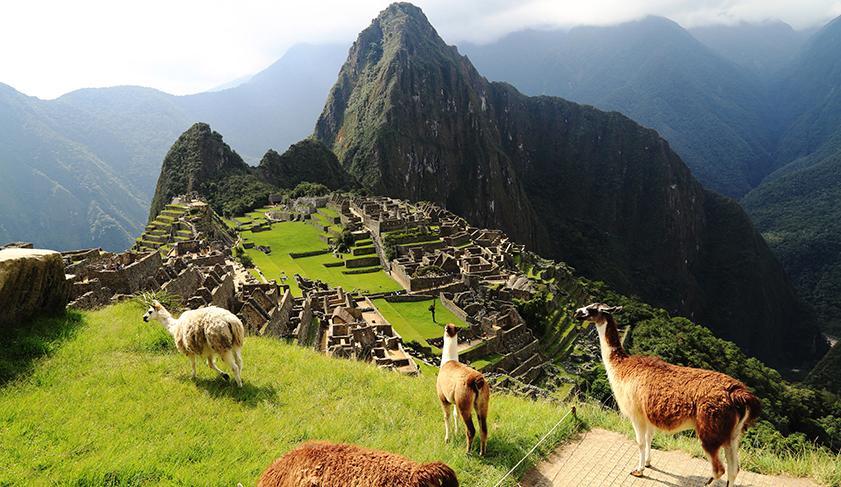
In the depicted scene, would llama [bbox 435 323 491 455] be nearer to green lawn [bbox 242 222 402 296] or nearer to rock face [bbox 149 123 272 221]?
green lawn [bbox 242 222 402 296]

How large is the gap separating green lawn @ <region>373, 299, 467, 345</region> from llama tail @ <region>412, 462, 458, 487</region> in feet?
79.9

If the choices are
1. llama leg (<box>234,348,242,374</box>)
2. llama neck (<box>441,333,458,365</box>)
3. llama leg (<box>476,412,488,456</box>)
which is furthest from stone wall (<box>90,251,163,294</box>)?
llama leg (<box>476,412,488,456</box>)

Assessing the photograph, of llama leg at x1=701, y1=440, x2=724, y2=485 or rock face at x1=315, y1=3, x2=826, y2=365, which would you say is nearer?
llama leg at x1=701, y1=440, x2=724, y2=485

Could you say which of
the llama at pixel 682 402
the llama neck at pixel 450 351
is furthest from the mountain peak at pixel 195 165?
the llama at pixel 682 402

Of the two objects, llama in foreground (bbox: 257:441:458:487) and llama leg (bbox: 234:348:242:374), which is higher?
llama in foreground (bbox: 257:441:458:487)

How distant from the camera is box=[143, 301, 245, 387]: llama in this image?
714 centimetres

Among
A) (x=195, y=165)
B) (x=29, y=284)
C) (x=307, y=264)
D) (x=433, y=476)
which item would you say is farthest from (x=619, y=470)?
(x=195, y=165)

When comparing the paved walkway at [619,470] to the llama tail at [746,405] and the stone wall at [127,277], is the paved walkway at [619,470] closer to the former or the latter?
the llama tail at [746,405]

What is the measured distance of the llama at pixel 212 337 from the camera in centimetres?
714

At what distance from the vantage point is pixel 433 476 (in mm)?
3941

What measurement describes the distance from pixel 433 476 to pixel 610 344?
3.03 meters

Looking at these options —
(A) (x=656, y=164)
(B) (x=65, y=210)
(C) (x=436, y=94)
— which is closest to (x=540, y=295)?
(B) (x=65, y=210)

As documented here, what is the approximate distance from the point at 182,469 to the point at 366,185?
141033 mm

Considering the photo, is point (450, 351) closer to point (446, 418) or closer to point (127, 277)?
point (446, 418)
